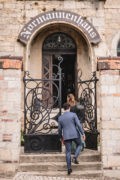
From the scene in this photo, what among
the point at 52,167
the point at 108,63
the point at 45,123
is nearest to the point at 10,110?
the point at 45,123

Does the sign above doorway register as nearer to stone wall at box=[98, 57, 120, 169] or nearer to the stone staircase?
stone wall at box=[98, 57, 120, 169]

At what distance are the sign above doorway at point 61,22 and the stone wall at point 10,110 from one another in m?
4.46

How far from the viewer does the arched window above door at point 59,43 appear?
1402 centimetres

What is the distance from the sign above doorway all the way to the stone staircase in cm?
538

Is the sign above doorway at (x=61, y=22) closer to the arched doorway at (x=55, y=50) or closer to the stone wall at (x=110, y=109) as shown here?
the arched doorway at (x=55, y=50)

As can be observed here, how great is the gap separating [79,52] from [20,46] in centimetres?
230

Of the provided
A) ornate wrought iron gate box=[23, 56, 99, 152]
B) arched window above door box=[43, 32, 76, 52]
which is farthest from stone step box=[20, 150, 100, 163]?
arched window above door box=[43, 32, 76, 52]

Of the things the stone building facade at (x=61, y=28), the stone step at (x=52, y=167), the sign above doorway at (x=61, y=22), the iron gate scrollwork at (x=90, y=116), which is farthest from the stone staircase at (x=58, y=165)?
the sign above doorway at (x=61, y=22)

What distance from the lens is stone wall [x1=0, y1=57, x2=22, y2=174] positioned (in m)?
8.55

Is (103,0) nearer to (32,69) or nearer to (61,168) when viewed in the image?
(32,69)

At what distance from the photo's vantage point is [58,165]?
860 centimetres

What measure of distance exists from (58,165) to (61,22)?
6312 mm

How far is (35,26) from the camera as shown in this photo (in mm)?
13164

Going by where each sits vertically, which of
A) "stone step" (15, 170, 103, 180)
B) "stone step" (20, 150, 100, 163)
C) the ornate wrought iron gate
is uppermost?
the ornate wrought iron gate
